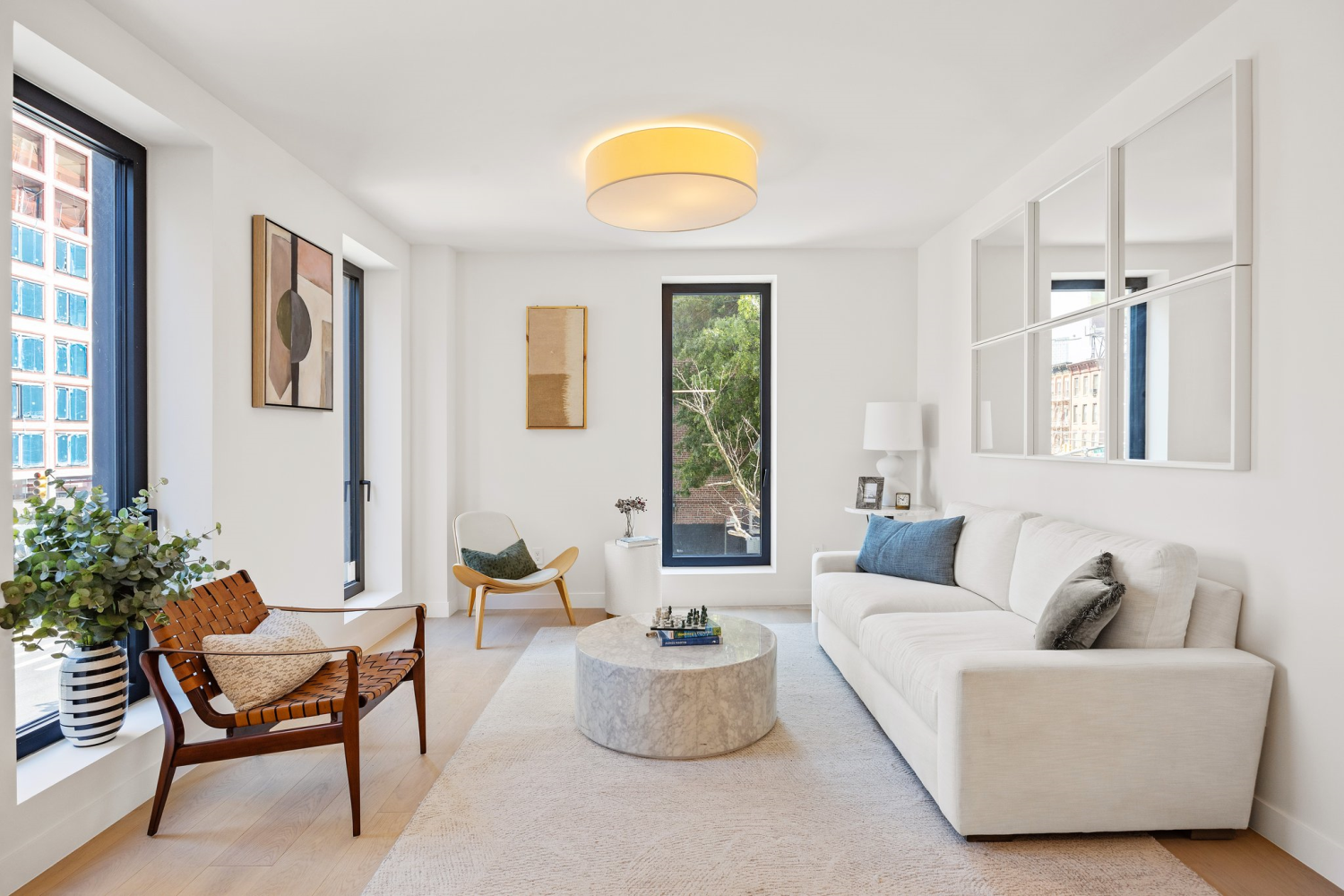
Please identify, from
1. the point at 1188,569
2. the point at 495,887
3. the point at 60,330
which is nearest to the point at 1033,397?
the point at 1188,569

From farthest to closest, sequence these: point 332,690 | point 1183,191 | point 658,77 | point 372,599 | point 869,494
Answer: point 869,494
point 372,599
point 658,77
point 1183,191
point 332,690

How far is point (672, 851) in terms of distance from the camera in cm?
214

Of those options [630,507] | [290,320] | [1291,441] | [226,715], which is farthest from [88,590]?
[1291,441]

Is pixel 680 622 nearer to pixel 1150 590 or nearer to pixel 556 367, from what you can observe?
pixel 1150 590

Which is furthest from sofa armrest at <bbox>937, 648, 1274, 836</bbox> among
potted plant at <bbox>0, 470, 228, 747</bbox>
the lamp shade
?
the lamp shade

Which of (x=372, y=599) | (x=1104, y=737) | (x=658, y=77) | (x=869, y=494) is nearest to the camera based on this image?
(x=1104, y=737)

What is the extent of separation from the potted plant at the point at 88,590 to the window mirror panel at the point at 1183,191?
3.38 metres

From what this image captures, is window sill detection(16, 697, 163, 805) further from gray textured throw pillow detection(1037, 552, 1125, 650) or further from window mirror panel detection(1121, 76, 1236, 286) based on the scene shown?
window mirror panel detection(1121, 76, 1236, 286)

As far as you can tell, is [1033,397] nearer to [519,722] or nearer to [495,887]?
[519,722]

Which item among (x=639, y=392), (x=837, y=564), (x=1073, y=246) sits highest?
(x=1073, y=246)

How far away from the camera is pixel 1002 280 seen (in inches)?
153

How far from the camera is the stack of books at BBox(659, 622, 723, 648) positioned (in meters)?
3.05

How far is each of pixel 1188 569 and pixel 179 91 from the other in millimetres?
3816

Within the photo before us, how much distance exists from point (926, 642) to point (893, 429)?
2.32 metres
